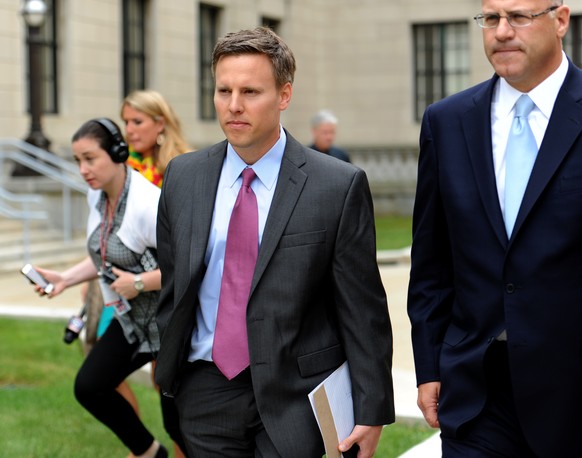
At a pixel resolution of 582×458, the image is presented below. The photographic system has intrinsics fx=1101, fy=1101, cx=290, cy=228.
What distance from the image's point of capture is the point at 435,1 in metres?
32.0

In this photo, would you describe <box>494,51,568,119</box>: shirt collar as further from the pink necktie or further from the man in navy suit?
the pink necktie

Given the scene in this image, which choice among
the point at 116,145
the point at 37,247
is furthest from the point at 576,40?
the point at 116,145

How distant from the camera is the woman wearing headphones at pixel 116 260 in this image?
17.5ft

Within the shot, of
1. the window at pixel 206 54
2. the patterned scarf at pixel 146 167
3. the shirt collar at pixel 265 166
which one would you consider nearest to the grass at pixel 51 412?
the patterned scarf at pixel 146 167

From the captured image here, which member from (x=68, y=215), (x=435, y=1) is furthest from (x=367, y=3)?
(x=68, y=215)

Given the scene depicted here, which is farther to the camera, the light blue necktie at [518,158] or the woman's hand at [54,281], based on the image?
the woman's hand at [54,281]

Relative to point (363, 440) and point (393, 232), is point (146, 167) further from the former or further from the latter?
point (393, 232)

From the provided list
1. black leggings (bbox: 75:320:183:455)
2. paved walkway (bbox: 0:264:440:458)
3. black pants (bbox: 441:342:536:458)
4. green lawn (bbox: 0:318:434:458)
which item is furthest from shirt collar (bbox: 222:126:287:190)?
green lawn (bbox: 0:318:434:458)

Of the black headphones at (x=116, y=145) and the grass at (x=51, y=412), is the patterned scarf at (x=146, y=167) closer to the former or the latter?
the black headphones at (x=116, y=145)

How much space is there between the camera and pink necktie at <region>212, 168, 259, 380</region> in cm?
361

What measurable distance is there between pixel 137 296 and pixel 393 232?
60.5ft

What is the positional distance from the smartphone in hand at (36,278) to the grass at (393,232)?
14212mm

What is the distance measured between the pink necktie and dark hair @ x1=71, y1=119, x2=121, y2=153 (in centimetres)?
203

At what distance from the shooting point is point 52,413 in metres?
7.58
